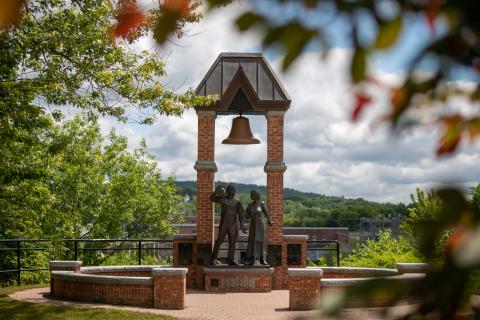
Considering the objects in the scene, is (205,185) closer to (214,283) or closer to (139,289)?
(214,283)

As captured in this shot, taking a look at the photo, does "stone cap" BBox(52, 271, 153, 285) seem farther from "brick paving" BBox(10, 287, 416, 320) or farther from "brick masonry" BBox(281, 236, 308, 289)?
"brick masonry" BBox(281, 236, 308, 289)

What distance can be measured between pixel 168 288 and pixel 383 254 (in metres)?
8.75

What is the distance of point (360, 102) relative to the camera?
4.39 ft

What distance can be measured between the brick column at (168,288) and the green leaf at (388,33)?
11539 mm

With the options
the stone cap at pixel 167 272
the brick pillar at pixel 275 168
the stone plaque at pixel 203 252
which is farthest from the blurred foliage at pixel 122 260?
the stone cap at pixel 167 272

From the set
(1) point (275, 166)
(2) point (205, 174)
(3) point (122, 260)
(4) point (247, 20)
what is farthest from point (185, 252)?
(3) point (122, 260)

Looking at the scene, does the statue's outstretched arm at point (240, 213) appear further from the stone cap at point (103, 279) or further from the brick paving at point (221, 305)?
the stone cap at point (103, 279)

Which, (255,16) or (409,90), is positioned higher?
(255,16)

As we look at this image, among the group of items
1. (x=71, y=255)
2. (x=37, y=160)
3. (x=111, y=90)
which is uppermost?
(x=111, y=90)

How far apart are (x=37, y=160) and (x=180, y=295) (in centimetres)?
623

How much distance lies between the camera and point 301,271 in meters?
12.5

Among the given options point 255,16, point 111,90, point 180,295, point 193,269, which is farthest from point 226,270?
point 255,16

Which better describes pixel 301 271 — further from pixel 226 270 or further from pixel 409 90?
pixel 409 90

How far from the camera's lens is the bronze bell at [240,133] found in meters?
15.9
